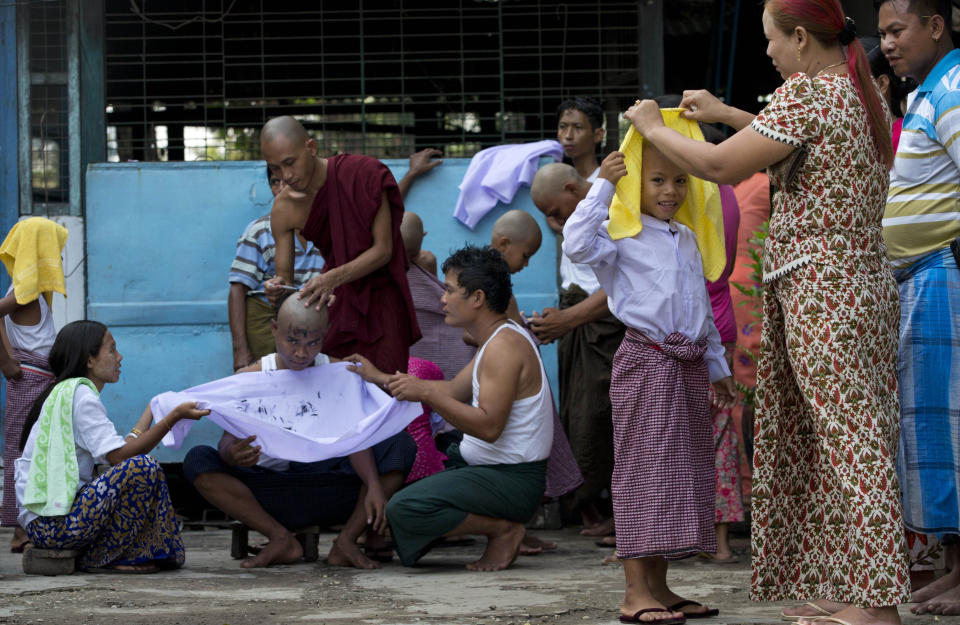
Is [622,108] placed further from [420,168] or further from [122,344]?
[122,344]

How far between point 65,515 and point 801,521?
283cm

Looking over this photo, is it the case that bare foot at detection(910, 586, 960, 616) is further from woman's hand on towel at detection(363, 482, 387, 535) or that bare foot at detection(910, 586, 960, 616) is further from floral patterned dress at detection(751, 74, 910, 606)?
woman's hand on towel at detection(363, 482, 387, 535)

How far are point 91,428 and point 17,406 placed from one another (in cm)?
109

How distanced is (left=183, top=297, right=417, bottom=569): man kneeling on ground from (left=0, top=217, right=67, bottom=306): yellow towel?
→ 1.38m

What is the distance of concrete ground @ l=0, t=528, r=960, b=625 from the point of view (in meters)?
3.62

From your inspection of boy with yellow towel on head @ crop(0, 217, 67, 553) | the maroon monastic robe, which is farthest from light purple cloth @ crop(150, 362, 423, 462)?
boy with yellow towel on head @ crop(0, 217, 67, 553)

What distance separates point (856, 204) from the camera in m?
3.25

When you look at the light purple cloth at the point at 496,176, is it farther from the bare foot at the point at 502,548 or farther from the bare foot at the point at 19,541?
the bare foot at the point at 19,541

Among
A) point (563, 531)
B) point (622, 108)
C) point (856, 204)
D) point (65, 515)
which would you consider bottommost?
point (563, 531)

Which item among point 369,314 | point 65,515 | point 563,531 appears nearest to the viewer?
point 65,515

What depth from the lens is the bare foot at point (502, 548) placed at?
4.73 m

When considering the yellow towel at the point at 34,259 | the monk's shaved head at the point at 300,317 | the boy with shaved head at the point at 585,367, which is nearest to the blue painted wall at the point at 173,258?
the yellow towel at the point at 34,259

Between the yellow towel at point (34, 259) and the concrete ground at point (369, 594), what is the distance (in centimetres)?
131

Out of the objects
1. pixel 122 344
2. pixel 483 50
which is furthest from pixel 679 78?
pixel 122 344
